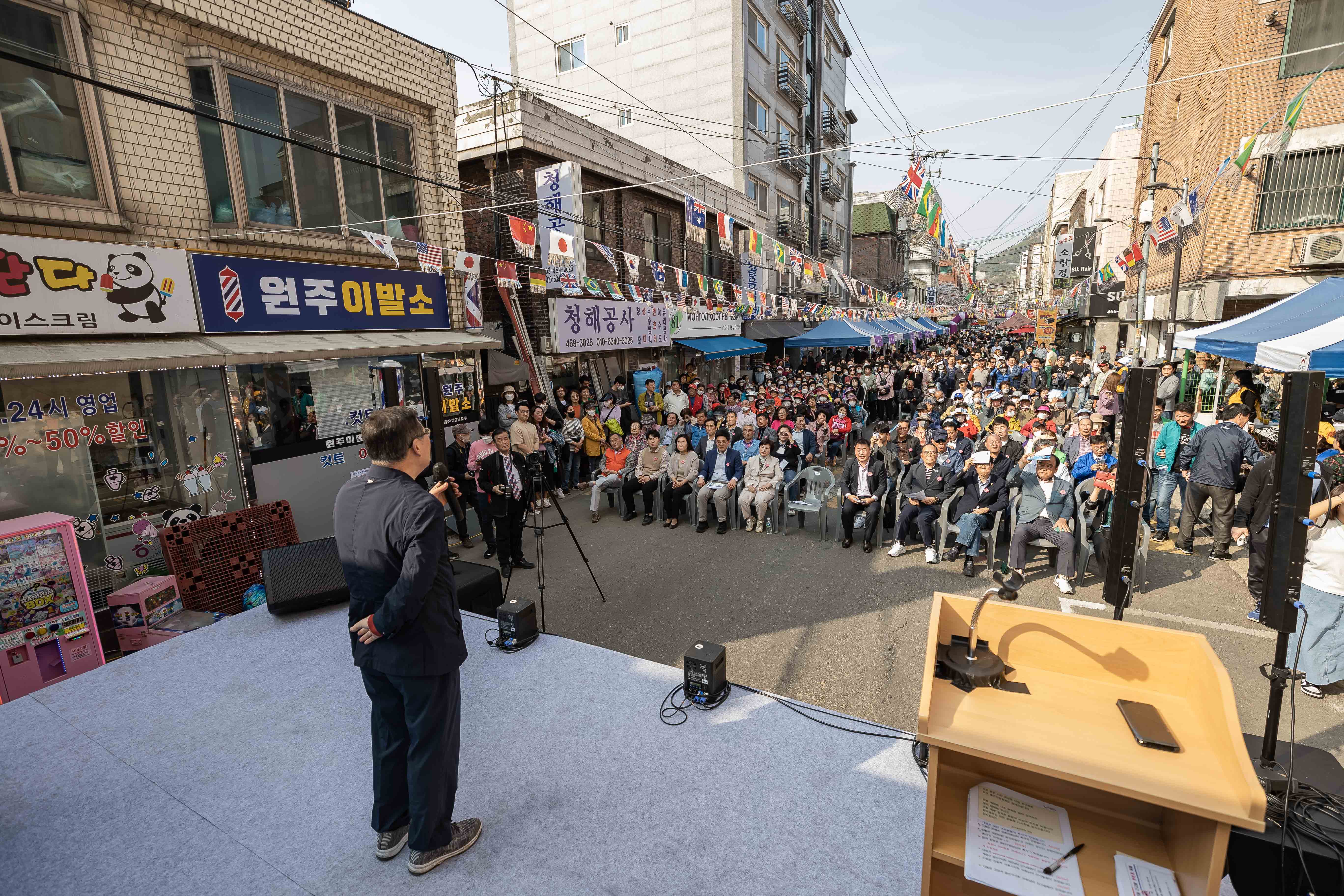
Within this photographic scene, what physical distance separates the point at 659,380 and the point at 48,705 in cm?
A: 1482

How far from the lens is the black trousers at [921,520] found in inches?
319

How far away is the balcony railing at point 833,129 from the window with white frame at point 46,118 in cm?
A: 3108

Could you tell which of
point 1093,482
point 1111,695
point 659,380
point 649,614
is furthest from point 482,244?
point 1111,695

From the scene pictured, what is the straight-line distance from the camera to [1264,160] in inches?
536

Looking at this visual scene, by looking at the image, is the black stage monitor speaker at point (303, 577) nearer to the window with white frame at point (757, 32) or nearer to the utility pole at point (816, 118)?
the window with white frame at point (757, 32)

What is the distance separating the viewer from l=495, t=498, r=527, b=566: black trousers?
7.66m

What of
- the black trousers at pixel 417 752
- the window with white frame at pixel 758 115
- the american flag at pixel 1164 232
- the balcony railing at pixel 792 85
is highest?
the balcony railing at pixel 792 85

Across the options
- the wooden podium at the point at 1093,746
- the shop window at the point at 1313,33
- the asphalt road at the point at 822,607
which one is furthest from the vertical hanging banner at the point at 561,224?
the shop window at the point at 1313,33

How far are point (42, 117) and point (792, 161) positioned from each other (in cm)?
2775

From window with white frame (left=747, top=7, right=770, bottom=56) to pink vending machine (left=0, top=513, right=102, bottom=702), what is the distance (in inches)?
1004

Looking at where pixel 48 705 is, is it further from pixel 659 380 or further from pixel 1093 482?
pixel 659 380

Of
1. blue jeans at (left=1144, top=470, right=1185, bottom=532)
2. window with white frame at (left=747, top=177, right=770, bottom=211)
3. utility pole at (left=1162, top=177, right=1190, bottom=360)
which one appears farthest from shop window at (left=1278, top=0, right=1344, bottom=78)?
window with white frame at (left=747, top=177, right=770, bottom=211)

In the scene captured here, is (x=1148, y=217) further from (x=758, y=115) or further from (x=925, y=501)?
(x=925, y=501)

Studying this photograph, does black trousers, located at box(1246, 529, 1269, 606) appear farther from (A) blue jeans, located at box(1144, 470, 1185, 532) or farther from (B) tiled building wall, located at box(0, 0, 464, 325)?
(B) tiled building wall, located at box(0, 0, 464, 325)
